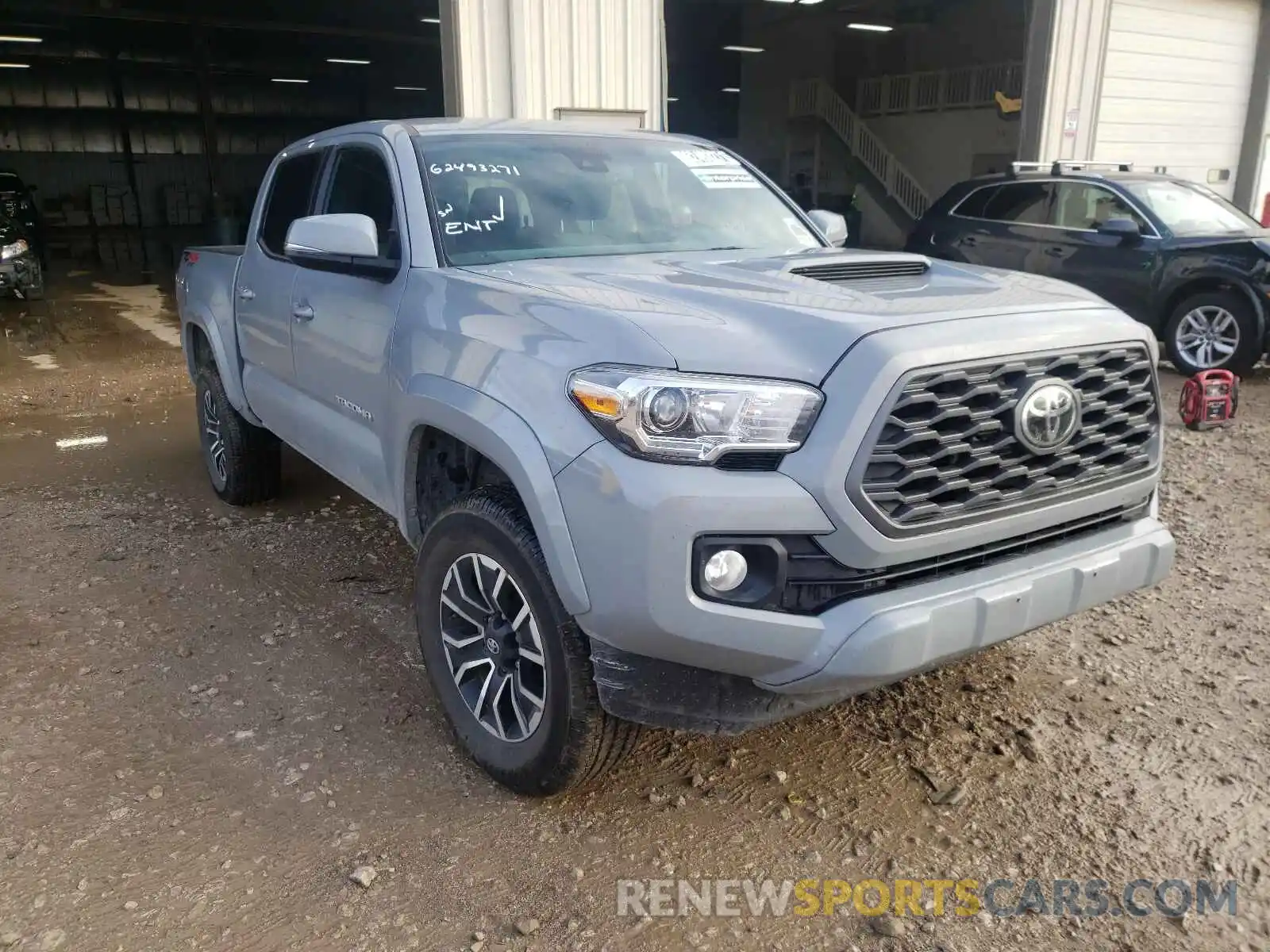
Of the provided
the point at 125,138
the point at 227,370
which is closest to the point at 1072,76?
the point at 227,370

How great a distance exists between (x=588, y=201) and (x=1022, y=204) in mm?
6885

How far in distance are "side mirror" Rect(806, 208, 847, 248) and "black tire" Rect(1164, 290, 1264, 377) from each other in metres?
5.34

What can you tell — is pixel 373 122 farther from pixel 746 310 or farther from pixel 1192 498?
pixel 1192 498

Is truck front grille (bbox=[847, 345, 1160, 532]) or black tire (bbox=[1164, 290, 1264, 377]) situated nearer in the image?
truck front grille (bbox=[847, 345, 1160, 532])

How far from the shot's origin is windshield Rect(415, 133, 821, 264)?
11.0 feet

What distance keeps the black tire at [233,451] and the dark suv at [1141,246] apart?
6748 mm

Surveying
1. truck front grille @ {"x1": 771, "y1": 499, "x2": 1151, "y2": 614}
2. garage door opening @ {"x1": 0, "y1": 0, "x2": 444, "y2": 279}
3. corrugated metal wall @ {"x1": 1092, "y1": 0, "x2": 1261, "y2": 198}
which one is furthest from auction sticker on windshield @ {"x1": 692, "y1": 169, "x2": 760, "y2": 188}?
garage door opening @ {"x1": 0, "y1": 0, "x2": 444, "y2": 279}

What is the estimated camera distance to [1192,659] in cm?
356

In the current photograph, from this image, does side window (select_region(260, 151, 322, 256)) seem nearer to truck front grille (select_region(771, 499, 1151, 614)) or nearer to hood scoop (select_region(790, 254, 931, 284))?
hood scoop (select_region(790, 254, 931, 284))

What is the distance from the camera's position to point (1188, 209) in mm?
8578

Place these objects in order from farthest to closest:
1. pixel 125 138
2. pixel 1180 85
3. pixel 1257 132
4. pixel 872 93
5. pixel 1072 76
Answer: pixel 125 138 → pixel 872 93 → pixel 1257 132 → pixel 1180 85 → pixel 1072 76

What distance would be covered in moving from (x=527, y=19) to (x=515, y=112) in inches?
29.9

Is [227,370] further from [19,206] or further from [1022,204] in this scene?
[19,206]

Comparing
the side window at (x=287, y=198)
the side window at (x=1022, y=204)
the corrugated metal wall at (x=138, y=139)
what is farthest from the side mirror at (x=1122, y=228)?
the corrugated metal wall at (x=138, y=139)
